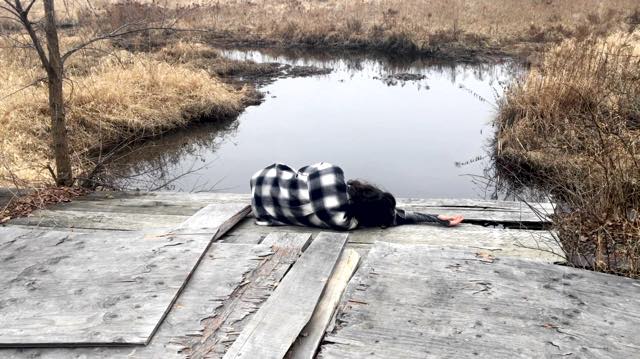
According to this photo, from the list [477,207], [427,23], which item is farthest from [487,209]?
[427,23]

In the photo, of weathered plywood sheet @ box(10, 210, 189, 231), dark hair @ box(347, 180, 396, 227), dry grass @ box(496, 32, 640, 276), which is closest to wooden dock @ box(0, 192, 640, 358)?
dark hair @ box(347, 180, 396, 227)

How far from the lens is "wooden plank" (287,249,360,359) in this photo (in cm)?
204

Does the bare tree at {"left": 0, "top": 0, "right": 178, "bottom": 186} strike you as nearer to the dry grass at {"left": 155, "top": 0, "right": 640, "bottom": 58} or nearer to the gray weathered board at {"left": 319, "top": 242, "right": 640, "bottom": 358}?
the gray weathered board at {"left": 319, "top": 242, "right": 640, "bottom": 358}

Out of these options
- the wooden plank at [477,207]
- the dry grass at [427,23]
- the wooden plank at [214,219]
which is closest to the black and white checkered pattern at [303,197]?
the wooden plank at [214,219]

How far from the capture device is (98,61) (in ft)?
→ 40.4

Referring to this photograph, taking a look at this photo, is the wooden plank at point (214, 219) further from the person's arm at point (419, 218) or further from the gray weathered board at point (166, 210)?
the person's arm at point (419, 218)

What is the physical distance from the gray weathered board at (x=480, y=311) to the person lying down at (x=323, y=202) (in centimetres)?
68

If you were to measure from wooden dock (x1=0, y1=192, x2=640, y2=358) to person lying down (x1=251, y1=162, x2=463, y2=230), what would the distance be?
203mm

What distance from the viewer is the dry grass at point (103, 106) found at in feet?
24.6

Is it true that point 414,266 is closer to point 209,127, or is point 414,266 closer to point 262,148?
point 262,148

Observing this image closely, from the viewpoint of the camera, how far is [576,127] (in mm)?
6285

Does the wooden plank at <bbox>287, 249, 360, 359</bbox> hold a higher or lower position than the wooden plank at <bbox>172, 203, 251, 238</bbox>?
lower

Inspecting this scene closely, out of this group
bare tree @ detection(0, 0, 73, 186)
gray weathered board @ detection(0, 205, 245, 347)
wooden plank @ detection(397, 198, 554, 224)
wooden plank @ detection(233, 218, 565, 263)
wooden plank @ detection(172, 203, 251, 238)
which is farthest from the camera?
bare tree @ detection(0, 0, 73, 186)

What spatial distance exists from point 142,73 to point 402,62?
7900mm
